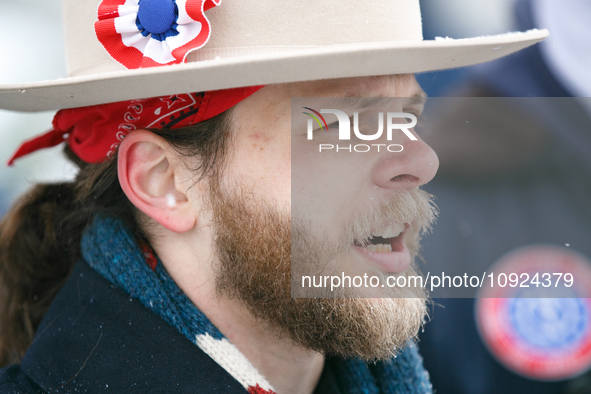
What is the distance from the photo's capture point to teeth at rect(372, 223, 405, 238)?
116 centimetres

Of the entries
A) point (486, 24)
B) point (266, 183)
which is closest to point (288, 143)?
point (266, 183)

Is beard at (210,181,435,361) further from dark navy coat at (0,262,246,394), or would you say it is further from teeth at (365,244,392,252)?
dark navy coat at (0,262,246,394)

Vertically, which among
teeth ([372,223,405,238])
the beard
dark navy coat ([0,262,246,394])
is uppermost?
teeth ([372,223,405,238])

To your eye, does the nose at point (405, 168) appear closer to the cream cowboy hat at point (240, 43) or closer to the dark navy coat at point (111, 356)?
the cream cowboy hat at point (240, 43)

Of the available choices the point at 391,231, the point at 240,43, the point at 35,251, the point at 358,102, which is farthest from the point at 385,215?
the point at 35,251

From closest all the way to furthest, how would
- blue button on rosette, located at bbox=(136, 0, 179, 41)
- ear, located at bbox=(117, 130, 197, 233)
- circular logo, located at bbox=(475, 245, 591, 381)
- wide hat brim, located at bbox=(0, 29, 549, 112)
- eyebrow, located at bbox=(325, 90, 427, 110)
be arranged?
wide hat brim, located at bbox=(0, 29, 549, 112) < blue button on rosette, located at bbox=(136, 0, 179, 41) < eyebrow, located at bbox=(325, 90, 427, 110) < ear, located at bbox=(117, 130, 197, 233) < circular logo, located at bbox=(475, 245, 591, 381)

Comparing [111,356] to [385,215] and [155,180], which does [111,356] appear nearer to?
[155,180]

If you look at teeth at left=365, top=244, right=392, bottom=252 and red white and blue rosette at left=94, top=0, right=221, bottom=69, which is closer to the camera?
red white and blue rosette at left=94, top=0, right=221, bottom=69

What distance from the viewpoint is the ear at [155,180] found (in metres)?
1.21

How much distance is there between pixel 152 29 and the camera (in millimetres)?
1005

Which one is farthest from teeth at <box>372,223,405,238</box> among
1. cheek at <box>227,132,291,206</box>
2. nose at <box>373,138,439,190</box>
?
cheek at <box>227,132,291,206</box>

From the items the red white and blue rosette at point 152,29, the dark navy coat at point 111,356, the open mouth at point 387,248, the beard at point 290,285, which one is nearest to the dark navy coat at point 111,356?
the dark navy coat at point 111,356

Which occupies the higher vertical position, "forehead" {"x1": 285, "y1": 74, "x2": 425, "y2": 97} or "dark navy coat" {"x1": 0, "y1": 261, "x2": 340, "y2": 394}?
"forehead" {"x1": 285, "y1": 74, "x2": 425, "y2": 97}

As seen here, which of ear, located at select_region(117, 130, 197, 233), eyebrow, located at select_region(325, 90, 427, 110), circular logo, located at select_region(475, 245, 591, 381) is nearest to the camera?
eyebrow, located at select_region(325, 90, 427, 110)
